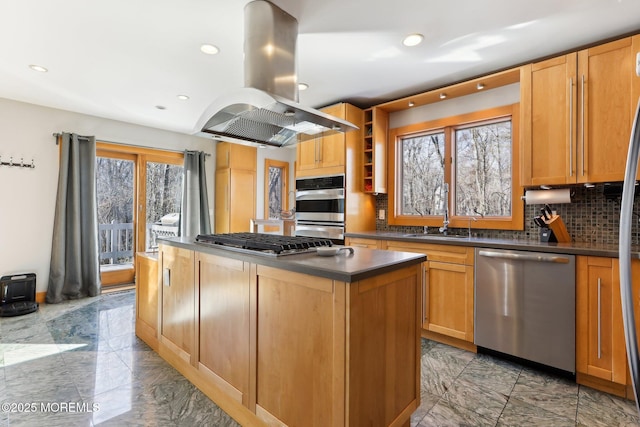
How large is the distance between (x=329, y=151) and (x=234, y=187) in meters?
2.24

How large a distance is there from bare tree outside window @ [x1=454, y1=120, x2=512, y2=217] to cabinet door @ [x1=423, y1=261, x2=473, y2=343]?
87 cm

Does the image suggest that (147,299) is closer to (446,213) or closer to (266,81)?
(266,81)

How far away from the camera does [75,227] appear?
13.4 ft

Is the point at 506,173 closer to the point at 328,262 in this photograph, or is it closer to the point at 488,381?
the point at 488,381

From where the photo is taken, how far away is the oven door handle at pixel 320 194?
371 centimetres

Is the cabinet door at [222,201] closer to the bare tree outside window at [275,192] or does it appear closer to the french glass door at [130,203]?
the french glass door at [130,203]

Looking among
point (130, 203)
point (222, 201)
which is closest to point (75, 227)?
point (130, 203)

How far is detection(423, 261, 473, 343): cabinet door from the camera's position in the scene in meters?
2.63

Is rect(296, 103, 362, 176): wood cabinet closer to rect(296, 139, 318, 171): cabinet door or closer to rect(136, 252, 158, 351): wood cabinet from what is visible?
rect(296, 139, 318, 171): cabinet door

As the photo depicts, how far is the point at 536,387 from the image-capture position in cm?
212

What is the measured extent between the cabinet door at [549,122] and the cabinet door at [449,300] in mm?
940

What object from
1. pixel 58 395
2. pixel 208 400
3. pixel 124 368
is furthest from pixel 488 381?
pixel 58 395

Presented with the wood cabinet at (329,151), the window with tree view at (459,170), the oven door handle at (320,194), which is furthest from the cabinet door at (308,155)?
the window with tree view at (459,170)

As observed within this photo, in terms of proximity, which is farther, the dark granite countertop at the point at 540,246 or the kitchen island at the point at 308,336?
the dark granite countertop at the point at 540,246
